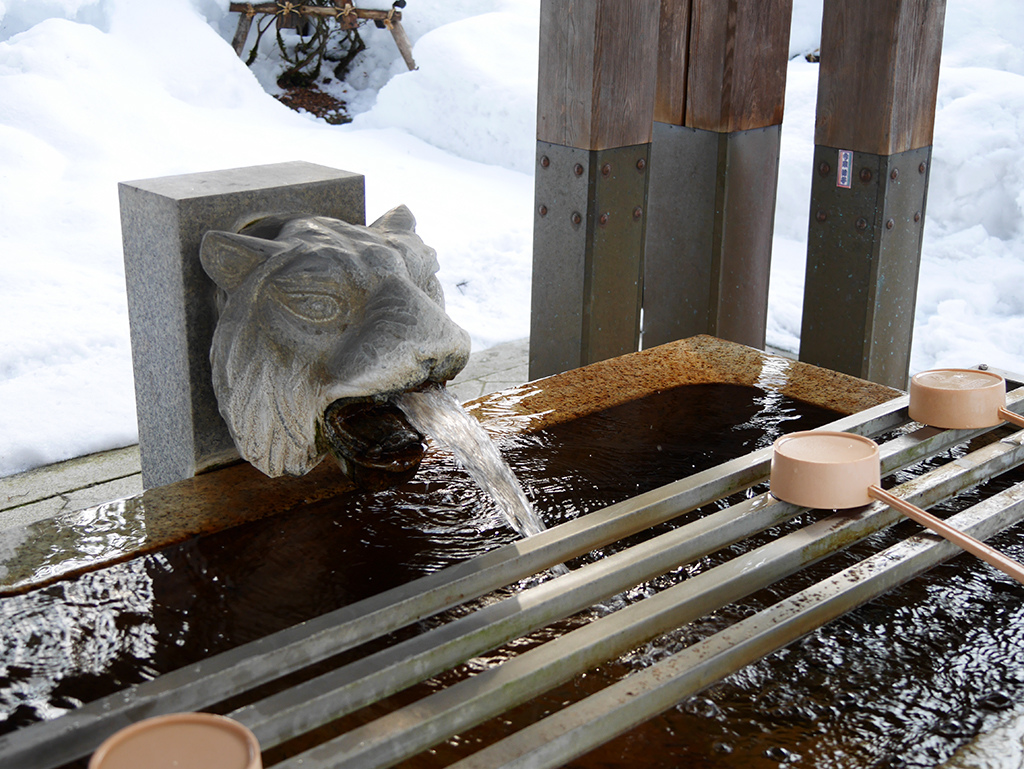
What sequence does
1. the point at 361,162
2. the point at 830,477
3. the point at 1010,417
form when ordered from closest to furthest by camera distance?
the point at 830,477 < the point at 1010,417 < the point at 361,162

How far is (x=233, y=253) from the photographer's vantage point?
1676 mm

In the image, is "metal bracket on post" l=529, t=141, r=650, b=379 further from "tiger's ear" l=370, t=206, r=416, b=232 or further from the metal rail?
the metal rail

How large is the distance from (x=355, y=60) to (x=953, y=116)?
270 inches

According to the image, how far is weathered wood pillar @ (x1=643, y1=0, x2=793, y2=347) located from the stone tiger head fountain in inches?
75.9

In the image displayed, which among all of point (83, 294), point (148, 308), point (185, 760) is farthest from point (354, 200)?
point (83, 294)

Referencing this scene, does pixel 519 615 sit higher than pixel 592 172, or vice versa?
pixel 592 172

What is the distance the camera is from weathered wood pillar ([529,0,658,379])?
9.63 feet

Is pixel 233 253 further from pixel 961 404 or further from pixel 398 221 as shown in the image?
pixel 961 404

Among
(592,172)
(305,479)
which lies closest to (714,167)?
(592,172)

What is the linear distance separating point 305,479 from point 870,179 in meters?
2.13

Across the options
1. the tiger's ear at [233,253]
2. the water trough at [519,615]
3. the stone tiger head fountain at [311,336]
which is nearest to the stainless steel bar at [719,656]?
the water trough at [519,615]

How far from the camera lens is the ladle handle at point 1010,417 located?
1.65m

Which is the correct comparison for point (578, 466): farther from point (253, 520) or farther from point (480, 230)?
point (480, 230)

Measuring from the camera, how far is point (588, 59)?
9.54ft
